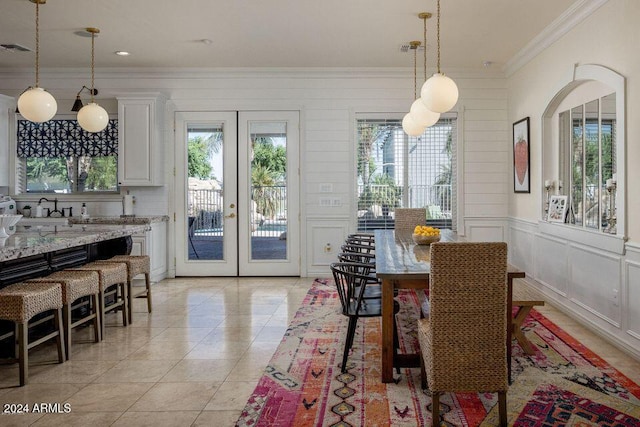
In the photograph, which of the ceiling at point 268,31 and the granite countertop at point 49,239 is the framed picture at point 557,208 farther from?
the granite countertop at point 49,239

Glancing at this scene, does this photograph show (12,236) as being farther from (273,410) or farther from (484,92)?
(484,92)

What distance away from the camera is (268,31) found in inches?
205

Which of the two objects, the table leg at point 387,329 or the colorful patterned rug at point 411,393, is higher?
the table leg at point 387,329

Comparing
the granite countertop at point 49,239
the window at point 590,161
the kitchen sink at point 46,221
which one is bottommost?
the granite countertop at point 49,239

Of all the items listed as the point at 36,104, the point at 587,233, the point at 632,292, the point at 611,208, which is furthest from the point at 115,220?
the point at 632,292

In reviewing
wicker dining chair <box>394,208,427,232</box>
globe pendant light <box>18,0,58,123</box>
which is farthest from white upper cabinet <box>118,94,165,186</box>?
wicker dining chair <box>394,208,427,232</box>

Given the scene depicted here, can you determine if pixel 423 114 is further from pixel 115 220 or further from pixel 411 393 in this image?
pixel 115 220

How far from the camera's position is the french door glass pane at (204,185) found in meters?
6.90

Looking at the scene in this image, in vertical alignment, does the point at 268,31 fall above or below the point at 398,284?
above

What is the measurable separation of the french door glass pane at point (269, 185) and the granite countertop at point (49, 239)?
230 cm

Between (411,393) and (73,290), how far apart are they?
2487mm

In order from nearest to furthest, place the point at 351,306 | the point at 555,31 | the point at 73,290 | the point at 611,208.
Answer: the point at 351,306
the point at 73,290
the point at 611,208
the point at 555,31

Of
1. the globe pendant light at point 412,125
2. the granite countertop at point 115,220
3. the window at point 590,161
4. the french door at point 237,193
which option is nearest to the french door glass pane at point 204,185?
the french door at point 237,193

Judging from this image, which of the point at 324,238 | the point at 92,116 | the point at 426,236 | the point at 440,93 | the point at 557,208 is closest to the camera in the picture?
the point at 440,93
